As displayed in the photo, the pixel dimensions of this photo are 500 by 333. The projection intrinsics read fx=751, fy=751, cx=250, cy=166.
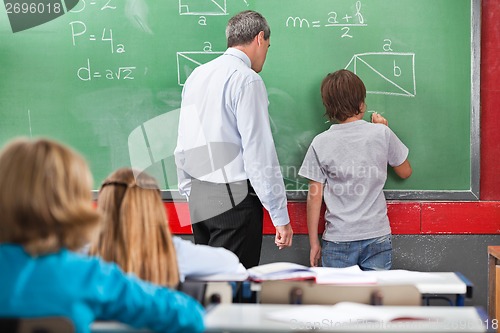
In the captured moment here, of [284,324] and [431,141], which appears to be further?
[431,141]

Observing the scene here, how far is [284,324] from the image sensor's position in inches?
74.8

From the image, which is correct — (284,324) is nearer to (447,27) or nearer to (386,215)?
(386,215)

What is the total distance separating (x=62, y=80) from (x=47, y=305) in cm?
275

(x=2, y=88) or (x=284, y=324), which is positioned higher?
(x=2, y=88)

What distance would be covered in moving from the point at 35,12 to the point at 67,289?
2.90 m

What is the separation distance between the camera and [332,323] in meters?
2.03

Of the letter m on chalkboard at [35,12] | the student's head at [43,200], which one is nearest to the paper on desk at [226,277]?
the student's head at [43,200]

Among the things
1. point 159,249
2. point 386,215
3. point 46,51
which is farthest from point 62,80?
point 159,249

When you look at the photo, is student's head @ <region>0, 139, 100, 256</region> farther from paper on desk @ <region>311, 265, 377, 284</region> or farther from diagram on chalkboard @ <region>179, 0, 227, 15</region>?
diagram on chalkboard @ <region>179, 0, 227, 15</region>

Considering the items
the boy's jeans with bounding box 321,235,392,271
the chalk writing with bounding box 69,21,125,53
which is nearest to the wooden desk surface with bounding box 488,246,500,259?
the boy's jeans with bounding box 321,235,392,271

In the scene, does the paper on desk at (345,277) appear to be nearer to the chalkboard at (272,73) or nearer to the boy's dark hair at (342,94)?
the boy's dark hair at (342,94)

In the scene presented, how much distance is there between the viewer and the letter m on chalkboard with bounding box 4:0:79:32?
4191mm

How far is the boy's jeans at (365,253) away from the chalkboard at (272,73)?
460 mm

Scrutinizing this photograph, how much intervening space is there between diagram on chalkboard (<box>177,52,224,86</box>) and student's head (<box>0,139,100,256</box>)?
251 cm
